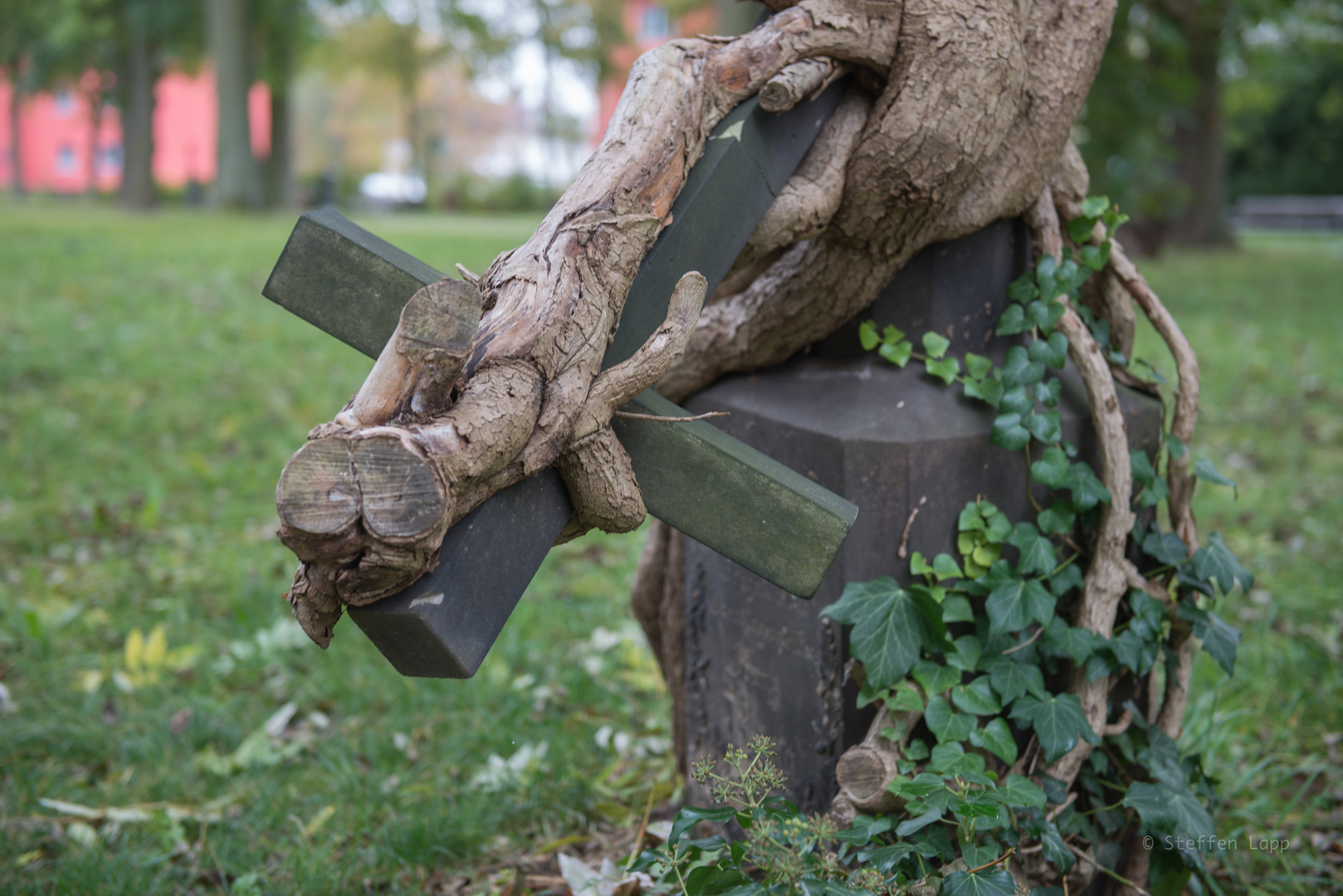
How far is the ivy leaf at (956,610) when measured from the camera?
1604 millimetres

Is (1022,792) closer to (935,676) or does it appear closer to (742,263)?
(935,676)

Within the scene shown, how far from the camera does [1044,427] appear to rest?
1.61m

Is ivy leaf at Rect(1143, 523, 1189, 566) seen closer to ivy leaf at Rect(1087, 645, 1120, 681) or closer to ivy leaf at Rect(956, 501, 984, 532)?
ivy leaf at Rect(1087, 645, 1120, 681)

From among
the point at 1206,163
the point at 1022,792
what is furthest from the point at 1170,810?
the point at 1206,163

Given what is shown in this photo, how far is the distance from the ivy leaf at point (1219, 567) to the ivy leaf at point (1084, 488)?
22 centimetres

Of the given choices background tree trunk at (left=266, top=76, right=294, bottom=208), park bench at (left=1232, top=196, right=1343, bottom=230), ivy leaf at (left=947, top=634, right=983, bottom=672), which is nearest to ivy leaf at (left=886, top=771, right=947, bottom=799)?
ivy leaf at (left=947, top=634, right=983, bottom=672)

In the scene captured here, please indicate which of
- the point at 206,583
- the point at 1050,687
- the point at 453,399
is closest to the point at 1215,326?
the point at 1050,687

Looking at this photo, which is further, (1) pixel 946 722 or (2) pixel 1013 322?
(2) pixel 1013 322

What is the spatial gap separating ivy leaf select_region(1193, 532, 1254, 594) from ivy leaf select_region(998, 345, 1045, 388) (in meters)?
0.43

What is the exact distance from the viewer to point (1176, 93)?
8078 mm

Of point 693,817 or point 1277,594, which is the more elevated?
point 693,817

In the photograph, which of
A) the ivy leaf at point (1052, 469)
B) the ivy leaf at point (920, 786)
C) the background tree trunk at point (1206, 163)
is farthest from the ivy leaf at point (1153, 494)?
the background tree trunk at point (1206, 163)

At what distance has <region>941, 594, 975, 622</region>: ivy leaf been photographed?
1.60 meters

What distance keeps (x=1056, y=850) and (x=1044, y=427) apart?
0.67 m
